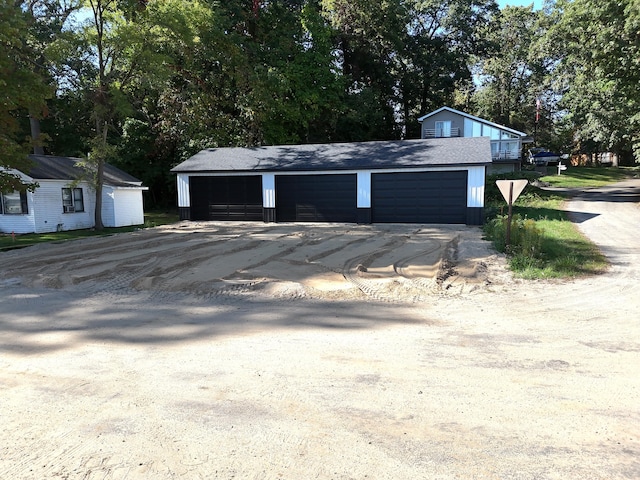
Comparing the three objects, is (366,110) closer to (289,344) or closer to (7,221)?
(7,221)

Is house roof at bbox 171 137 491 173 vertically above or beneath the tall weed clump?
above

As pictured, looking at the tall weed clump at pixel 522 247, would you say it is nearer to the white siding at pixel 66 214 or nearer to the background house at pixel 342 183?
the background house at pixel 342 183

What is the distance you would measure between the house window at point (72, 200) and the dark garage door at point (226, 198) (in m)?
4.91

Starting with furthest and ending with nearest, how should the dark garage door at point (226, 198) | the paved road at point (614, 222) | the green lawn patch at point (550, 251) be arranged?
1. the dark garage door at point (226, 198)
2. the paved road at point (614, 222)
3. the green lawn patch at point (550, 251)

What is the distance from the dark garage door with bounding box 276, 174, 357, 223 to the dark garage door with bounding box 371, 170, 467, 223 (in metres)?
1.17

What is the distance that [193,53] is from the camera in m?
25.6

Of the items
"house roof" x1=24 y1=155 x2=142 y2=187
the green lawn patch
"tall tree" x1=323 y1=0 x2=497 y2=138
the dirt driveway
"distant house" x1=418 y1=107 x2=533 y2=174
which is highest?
"tall tree" x1=323 y1=0 x2=497 y2=138

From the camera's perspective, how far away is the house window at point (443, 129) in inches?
1458

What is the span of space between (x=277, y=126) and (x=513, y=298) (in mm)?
24183

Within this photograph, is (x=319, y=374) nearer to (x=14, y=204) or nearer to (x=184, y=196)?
(x=14, y=204)

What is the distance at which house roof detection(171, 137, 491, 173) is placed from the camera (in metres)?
19.0

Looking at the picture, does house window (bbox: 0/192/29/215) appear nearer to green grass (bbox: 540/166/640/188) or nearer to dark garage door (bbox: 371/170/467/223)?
dark garage door (bbox: 371/170/467/223)

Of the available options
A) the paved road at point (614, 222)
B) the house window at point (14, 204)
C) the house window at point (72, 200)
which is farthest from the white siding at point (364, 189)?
the house window at point (14, 204)

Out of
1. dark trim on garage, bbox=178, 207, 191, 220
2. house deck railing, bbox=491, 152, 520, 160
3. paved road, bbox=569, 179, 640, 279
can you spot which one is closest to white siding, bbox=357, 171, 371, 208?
paved road, bbox=569, 179, 640, 279
